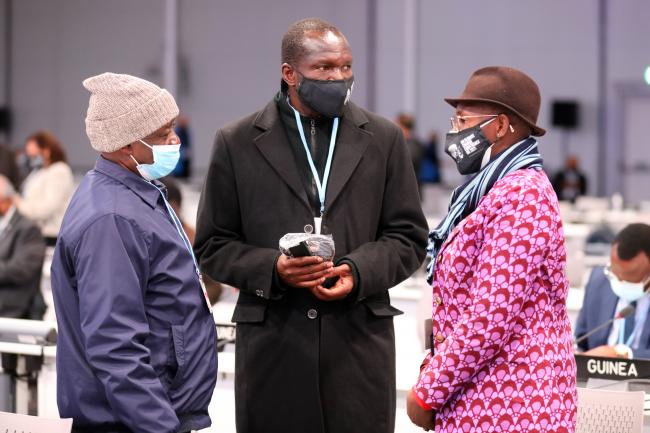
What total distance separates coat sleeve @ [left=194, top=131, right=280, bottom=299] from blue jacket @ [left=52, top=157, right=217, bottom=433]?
1.14 ft

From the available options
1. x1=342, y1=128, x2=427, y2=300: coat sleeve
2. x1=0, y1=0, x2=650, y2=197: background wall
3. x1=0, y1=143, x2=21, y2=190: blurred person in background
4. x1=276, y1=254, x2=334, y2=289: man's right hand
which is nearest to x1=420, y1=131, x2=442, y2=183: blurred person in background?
x1=0, y1=0, x2=650, y2=197: background wall

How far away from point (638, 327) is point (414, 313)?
185cm

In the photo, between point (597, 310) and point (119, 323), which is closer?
point (119, 323)

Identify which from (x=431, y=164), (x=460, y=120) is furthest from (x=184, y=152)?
(x=460, y=120)

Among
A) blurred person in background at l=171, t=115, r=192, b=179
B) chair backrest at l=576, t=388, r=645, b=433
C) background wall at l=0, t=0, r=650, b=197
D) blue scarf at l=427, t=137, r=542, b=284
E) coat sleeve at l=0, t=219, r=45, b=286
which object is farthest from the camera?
background wall at l=0, t=0, r=650, b=197

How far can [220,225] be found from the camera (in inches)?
117

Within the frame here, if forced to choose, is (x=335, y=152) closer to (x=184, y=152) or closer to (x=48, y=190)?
(x=48, y=190)

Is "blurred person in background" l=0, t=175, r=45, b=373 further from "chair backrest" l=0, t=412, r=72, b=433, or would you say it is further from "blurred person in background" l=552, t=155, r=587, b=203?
"blurred person in background" l=552, t=155, r=587, b=203

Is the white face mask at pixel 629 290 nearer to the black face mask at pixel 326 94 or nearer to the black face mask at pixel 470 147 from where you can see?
the black face mask at pixel 326 94

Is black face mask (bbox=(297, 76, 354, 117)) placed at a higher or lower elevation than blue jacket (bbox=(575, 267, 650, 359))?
higher

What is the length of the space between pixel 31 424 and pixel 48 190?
6.02m

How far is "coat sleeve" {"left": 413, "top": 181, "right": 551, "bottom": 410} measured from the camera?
88.3 inches

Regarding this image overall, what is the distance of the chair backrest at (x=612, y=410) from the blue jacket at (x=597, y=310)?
1183 mm

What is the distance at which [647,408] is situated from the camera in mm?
3596
